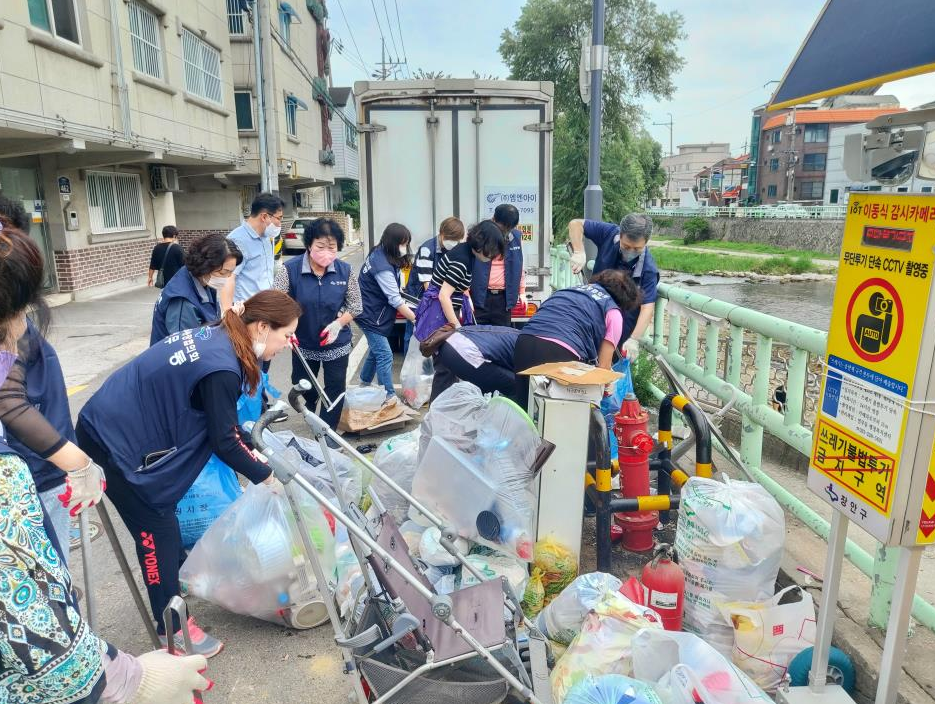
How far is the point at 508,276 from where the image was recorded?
19.8 feet

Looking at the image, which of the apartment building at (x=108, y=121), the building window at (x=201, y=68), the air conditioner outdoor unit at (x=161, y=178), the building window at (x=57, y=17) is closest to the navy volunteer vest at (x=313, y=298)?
the apartment building at (x=108, y=121)

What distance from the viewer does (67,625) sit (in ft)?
4.41

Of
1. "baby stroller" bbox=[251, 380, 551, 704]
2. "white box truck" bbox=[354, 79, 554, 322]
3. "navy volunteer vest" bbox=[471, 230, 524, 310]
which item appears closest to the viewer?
"baby stroller" bbox=[251, 380, 551, 704]

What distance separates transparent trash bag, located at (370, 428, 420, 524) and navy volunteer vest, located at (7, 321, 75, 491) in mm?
1693

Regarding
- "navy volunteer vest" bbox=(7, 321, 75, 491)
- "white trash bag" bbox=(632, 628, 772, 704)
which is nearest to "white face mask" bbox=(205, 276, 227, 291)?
"navy volunteer vest" bbox=(7, 321, 75, 491)

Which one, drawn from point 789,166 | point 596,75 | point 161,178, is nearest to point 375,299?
point 596,75

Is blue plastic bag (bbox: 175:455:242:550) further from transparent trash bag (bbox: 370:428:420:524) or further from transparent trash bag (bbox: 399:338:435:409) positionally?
transparent trash bag (bbox: 399:338:435:409)

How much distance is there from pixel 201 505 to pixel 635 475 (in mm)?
2122

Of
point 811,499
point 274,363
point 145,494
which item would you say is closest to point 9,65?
point 274,363

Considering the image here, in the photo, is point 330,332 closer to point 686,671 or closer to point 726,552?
point 726,552

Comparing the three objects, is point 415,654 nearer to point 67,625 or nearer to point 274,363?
point 67,625

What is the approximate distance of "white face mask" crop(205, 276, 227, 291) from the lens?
410 centimetres

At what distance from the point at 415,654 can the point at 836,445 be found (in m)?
1.52

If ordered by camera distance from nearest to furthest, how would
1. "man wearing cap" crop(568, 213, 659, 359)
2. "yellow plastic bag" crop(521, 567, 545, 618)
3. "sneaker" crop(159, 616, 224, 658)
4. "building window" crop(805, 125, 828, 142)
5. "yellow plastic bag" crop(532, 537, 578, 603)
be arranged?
"sneaker" crop(159, 616, 224, 658)
"yellow plastic bag" crop(521, 567, 545, 618)
"yellow plastic bag" crop(532, 537, 578, 603)
"man wearing cap" crop(568, 213, 659, 359)
"building window" crop(805, 125, 828, 142)
